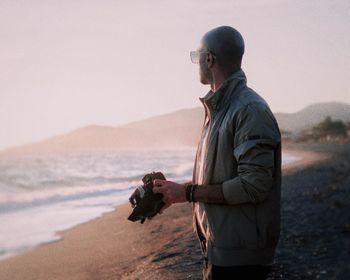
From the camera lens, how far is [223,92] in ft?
7.36

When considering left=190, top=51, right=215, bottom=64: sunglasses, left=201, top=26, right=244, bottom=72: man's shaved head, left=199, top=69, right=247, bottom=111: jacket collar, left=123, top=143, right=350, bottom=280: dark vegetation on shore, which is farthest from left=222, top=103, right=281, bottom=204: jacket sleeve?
left=123, top=143, right=350, bottom=280: dark vegetation on shore

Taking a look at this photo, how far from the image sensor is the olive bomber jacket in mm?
2014

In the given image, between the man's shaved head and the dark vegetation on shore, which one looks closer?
the man's shaved head

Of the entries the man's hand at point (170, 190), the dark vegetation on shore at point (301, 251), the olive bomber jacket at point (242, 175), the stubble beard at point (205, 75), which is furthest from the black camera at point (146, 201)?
the dark vegetation on shore at point (301, 251)

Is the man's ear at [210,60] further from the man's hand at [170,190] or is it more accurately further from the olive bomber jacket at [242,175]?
the man's hand at [170,190]

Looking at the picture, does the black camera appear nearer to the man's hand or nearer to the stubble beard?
the man's hand

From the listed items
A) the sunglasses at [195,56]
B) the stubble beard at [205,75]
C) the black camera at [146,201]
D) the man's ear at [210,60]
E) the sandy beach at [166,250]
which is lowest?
the sandy beach at [166,250]

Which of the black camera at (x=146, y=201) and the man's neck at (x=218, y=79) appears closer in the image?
the man's neck at (x=218, y=79)

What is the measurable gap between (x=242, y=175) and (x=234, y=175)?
0.34 feet

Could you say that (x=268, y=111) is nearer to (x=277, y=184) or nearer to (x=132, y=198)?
(x=277, y=184)

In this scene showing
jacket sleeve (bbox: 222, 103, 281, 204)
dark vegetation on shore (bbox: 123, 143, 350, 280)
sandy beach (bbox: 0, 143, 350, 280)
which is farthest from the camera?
sandy beach (bbox: 0, 143, 350, 280)

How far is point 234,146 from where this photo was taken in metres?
2.08

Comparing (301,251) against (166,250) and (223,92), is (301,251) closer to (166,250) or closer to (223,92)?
(166,250)

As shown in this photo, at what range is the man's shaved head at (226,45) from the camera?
2211 millimetres
